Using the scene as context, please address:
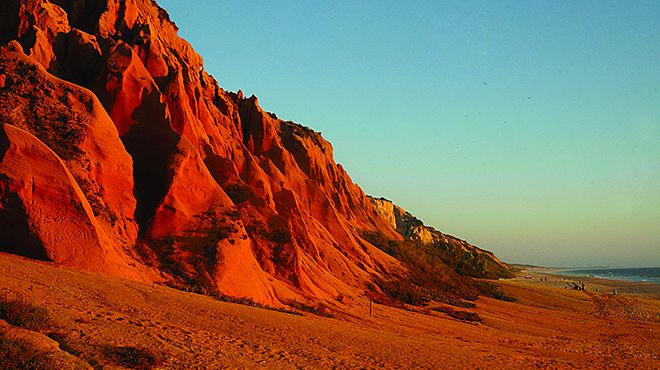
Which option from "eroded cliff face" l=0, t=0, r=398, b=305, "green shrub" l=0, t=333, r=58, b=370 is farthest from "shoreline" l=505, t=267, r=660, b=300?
"green shrub" l=0, t=333, r=58, b=370

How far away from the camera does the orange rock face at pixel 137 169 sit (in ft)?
55.7

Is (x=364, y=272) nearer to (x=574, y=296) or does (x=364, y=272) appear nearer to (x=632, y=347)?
(x=632, y=347)

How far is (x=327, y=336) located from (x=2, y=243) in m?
11.2

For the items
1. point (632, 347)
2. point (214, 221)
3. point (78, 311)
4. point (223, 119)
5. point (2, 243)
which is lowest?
point (632, 347)

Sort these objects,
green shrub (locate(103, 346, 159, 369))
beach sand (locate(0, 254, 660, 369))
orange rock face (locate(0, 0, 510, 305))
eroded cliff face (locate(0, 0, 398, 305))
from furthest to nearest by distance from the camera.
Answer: eroded cliff face (locate(0, 0, 398, 305)) < orange rock face (locate(0, 0, 510, 305)) < beach sand (locate(0, 254, 660, 369)) < green shrub (locate(103, 346, 159, 369))

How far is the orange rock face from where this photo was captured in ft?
55.7

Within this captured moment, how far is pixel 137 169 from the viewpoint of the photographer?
24.3 meters

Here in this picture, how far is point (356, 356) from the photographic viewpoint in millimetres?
13172

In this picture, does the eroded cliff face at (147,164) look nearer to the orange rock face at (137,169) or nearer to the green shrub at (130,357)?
the orange rock face at (137,169)

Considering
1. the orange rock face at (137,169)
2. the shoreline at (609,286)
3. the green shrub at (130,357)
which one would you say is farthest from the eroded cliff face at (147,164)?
the shoreline at (609,286)

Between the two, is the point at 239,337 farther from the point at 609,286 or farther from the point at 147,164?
the point at 609,286

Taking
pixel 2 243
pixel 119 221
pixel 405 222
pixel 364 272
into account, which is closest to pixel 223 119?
pixel 364 272

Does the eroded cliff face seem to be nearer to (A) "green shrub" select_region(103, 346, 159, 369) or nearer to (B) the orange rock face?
(B) the orange rock face

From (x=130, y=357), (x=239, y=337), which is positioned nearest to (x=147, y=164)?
(x=239, y=337)
